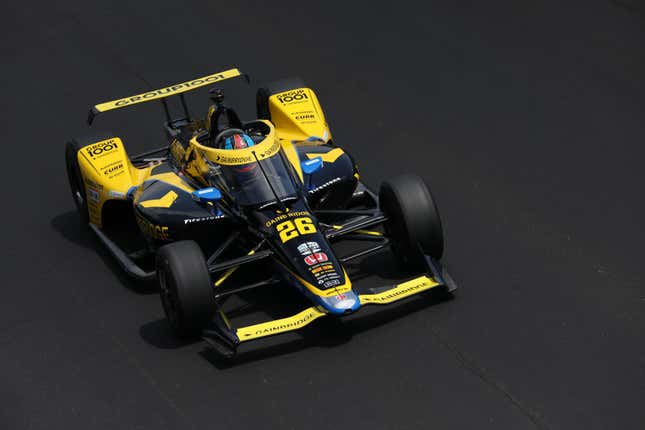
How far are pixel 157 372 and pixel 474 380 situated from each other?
2847mm

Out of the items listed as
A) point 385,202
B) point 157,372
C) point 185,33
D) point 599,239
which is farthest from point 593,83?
point 157,372

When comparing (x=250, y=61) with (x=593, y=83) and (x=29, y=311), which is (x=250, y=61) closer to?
(x=593, y=83)

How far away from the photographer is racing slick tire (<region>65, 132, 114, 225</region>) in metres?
11.6

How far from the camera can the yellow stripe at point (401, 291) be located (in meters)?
9.20

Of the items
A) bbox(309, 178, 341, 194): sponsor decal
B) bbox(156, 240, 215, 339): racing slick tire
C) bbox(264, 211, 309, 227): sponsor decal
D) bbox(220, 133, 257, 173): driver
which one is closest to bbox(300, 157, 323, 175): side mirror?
bbox(309, 178, 341, 194): sponsor decal

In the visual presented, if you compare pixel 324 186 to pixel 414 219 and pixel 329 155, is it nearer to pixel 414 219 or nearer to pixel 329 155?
pixel 329 155

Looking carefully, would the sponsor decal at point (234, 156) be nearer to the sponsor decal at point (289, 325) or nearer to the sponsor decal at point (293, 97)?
the sponsor decal at point (293, 97)

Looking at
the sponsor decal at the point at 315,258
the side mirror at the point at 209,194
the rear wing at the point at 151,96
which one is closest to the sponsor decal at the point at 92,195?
the rear wing at the point at 151,96

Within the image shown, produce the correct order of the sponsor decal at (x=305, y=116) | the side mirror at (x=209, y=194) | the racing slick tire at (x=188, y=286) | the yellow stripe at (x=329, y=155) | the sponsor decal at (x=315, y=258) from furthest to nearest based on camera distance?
the sponsor decal at (x=305, y=116), the yellow stripe at (x=329, y=155), the side mirror at (x=209, y=194), the sponsor decal at (x=315, y=258), the racing slick tire at (x=188, y=286)

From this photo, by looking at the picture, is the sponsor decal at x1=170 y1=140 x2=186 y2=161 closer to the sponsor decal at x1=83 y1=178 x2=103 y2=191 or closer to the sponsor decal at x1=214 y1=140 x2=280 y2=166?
the sponsor decal at x1=214 y1=140 x2=280 y2=166

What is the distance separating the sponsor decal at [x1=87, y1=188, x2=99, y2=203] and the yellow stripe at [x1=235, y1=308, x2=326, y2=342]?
10.2 feet

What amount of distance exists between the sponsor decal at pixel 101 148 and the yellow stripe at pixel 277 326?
137 inches

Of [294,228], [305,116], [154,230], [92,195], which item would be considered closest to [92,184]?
[92,195]

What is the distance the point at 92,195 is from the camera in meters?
11.4
